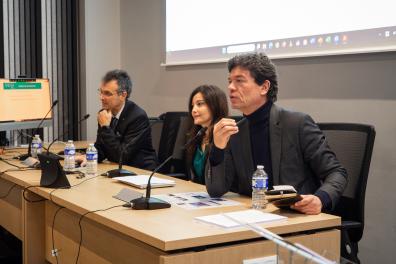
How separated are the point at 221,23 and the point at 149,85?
1171 mm

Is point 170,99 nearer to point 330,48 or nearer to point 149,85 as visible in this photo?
point 149,85

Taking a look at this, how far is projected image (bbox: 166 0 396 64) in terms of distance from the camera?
2.70 meters

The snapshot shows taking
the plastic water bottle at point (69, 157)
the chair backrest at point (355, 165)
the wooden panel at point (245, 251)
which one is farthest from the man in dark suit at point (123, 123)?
the wooden panel at point (245, 251)

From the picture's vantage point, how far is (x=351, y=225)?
1937mm

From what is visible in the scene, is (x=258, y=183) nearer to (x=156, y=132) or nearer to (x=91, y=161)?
(x=91, y=161)

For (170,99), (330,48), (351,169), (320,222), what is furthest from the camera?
(170,99)

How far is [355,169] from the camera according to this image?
2.12m

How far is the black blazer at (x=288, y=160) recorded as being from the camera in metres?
2.11

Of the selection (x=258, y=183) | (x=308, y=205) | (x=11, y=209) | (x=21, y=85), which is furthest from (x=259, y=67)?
(x=21, y=85)

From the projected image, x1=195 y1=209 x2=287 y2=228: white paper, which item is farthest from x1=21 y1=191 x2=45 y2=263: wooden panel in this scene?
the projected image

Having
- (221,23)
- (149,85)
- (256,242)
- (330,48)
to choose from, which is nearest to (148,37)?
(149,85)

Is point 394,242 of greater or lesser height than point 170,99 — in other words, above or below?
below

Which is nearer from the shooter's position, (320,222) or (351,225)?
(320,222)

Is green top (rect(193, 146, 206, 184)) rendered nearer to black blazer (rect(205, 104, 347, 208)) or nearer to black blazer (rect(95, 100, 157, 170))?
black blazer (rect(95, 100, 157, 170))
